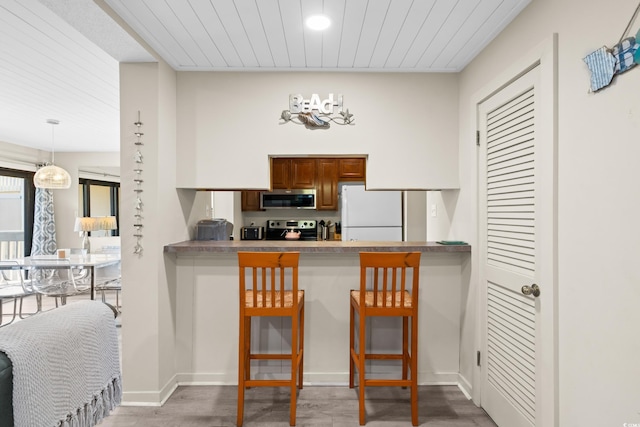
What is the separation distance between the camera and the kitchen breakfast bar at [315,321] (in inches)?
105

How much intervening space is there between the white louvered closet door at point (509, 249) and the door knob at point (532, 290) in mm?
31

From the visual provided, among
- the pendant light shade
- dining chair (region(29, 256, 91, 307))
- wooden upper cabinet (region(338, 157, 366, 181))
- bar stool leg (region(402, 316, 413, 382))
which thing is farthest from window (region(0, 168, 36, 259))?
bar stool leg (region(402, 316, 413, 382))

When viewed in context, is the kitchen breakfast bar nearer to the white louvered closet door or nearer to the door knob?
the white louvered closet door

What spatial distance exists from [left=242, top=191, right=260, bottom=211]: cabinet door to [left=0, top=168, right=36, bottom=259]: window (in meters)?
3.67

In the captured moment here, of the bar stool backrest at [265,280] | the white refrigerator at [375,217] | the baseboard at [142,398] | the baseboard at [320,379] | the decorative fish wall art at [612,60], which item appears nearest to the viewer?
the decorative fish wall art at [612,60]

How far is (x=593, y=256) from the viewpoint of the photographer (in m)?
1.38

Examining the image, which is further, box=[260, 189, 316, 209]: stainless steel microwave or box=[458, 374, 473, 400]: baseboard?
box=[260, 189, 316, 209]: stainless steel microwave

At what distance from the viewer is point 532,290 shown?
1.76 metres

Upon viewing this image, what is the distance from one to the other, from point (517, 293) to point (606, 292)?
0.63 m

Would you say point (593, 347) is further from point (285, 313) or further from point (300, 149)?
point (300, 149)

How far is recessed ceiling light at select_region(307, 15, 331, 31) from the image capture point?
1.96m

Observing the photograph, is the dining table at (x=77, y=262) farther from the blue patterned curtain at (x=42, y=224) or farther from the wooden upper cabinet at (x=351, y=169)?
the wooden upper cabinet at (x=351, y=169)

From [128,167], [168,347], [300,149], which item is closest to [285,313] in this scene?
[168,347]

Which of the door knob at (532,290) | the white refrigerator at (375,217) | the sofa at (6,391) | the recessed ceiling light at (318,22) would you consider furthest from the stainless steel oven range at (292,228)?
the sofa at (6,391)
